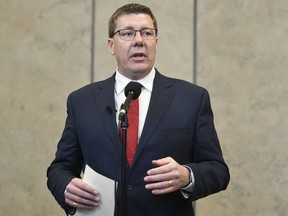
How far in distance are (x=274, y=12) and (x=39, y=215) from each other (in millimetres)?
1942

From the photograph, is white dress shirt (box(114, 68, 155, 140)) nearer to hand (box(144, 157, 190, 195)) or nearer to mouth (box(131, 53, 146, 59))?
mouth (box(131, 53, 146, 59))

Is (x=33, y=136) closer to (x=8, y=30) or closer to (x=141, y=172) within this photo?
(x=8, y=30)

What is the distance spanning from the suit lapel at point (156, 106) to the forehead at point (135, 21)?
218 millimetres

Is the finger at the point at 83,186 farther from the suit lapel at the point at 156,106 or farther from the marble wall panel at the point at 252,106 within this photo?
the marble wall panel at the point at 252,106

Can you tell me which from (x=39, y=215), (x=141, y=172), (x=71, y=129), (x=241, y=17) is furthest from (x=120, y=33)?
(x=39, y=215)

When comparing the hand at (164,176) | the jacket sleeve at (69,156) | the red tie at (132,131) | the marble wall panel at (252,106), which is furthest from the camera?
the marble wall panel at (252,106)

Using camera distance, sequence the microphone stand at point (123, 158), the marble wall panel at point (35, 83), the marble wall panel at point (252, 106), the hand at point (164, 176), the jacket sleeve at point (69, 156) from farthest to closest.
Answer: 1. the marble wall panel at point (35, 83)
2. the marble wall panel at point (252, 106)
3. the jacket sleeve at point (69, 156)
4. the hand at point (164, 176)
5. the microphone stand at point (123, 158)

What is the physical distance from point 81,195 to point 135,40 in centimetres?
68

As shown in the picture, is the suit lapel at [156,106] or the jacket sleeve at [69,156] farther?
the jacket sleeve at [69,156]

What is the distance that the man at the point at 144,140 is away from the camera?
1585mm

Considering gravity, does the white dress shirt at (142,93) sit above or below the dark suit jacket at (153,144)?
above

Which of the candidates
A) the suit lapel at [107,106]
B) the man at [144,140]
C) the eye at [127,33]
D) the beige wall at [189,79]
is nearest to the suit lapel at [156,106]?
the man at [144,140]

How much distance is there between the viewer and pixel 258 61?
273cm

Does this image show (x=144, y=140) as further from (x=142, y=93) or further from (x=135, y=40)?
(x=135, y=40)
